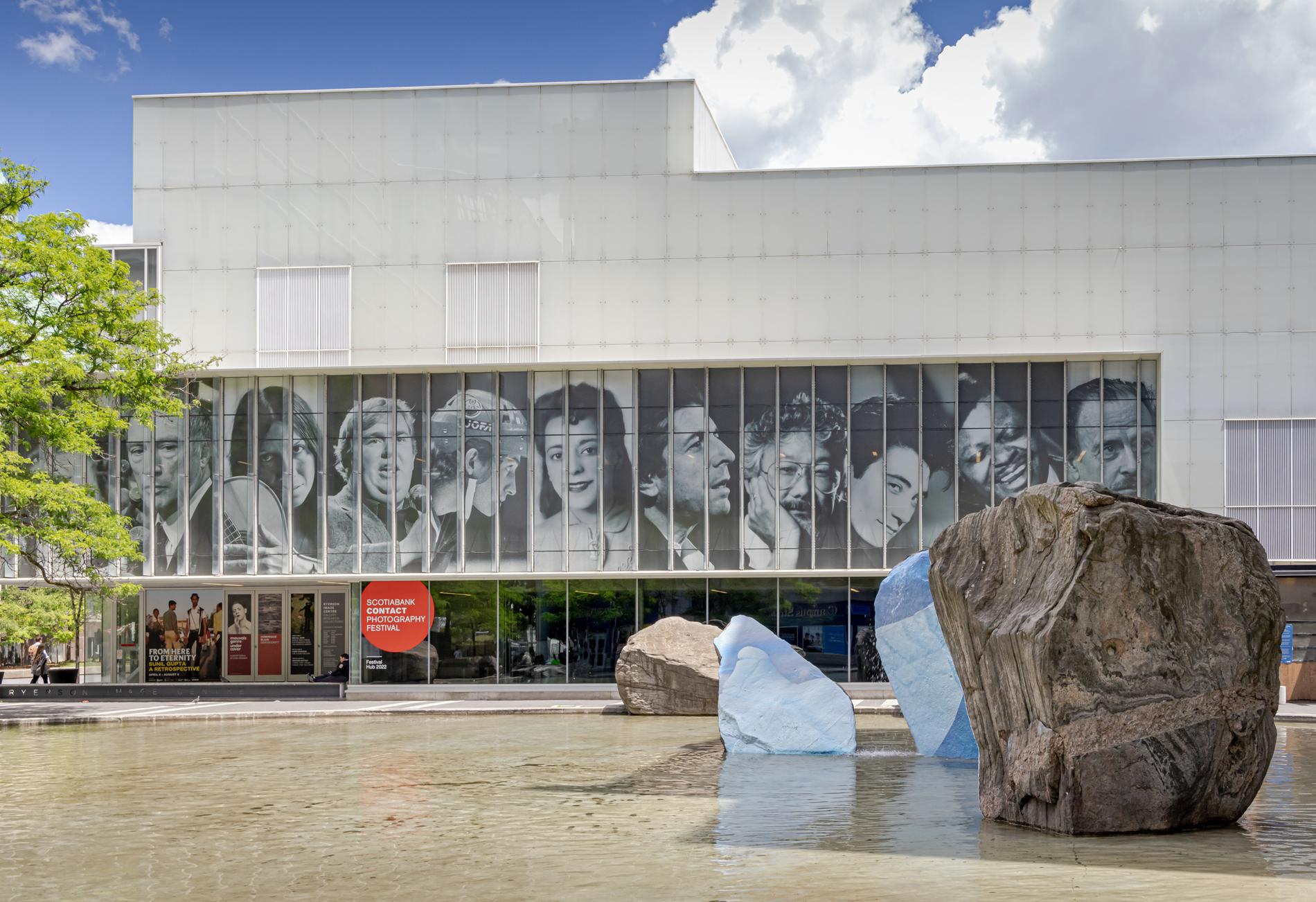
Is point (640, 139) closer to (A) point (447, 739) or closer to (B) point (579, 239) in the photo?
(B) point (579, 239)

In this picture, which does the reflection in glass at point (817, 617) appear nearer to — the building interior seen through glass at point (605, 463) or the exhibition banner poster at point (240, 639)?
the building interior seen through glass at point (605, 463)

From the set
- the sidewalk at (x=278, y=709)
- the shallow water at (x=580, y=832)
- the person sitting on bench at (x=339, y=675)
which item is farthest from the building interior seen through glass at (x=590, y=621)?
the shallow water at (x=580, y=832)

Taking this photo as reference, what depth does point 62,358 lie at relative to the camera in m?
29.6

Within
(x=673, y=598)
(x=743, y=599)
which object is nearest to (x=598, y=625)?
(x=673, y=598)

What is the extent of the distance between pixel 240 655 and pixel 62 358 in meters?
14.4

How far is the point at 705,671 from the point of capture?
27.5 m

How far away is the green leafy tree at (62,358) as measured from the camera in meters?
29.2

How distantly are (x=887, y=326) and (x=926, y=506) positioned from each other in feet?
16.7

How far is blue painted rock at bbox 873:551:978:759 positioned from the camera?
1852cm

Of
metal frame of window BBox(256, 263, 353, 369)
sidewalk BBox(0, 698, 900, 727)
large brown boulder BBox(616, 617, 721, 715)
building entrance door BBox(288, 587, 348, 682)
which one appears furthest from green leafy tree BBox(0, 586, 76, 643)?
large brown boulder BBox(616, 617, 721, 715)

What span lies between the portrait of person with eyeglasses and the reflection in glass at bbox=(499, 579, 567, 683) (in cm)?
576

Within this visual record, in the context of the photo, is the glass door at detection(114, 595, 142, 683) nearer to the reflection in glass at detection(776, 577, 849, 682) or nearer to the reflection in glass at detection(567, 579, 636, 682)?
the reflection in glass at detection(567, 579, 636, 682)

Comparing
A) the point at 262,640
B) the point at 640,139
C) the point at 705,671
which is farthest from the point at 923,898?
the point at 262,640

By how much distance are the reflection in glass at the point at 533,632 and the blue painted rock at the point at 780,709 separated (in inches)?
742
